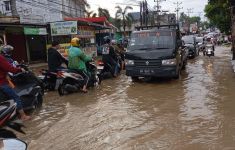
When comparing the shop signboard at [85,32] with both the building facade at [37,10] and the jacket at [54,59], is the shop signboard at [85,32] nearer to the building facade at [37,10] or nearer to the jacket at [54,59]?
the building facade at [37,10]

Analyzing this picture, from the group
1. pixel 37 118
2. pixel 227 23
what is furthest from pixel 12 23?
pixel 227 23

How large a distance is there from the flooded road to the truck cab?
573mm

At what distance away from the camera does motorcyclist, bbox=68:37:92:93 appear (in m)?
11.3

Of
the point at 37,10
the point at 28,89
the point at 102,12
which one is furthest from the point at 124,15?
the point at 28,89

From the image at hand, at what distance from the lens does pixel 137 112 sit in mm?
8531

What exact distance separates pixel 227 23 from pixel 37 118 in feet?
102

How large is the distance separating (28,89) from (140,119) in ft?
8.75

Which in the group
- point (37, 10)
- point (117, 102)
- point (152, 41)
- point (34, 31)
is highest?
point (37, 10)

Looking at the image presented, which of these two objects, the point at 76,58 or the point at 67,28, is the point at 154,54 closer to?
the point at 76,58

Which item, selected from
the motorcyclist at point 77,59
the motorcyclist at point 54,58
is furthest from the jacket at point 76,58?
the motorcyclist at point 54,58

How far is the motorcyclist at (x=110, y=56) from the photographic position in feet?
48.4

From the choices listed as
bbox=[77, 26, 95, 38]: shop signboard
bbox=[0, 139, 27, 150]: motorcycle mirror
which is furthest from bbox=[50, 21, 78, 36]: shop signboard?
bbox=[0, 139, 27, 150]: motorcycle mirror

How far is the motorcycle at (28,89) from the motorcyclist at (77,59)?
2.07 metres

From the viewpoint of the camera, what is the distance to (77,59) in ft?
37.1
